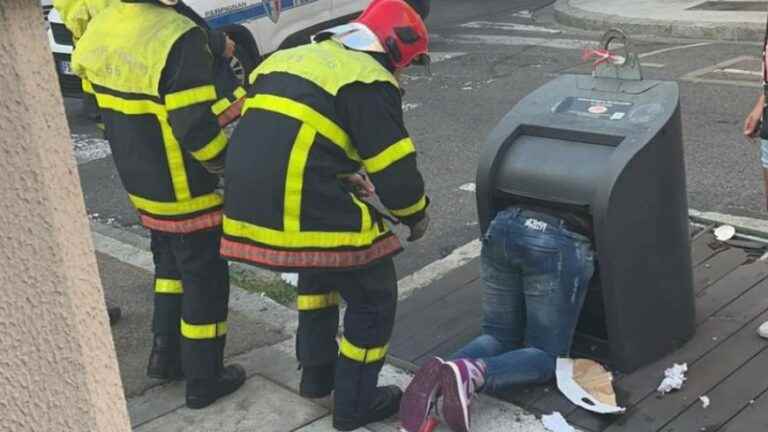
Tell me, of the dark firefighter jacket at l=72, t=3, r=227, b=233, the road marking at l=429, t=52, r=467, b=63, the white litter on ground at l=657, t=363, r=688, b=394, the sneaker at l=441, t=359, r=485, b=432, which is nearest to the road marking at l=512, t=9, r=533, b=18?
the road marking at l=429, t=52, r=467, b=63

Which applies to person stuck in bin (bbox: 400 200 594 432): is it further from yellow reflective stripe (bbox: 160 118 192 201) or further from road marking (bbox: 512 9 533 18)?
road marking (bbox: 512 9 533 18)

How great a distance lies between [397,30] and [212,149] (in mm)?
777

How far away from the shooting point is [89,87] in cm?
395

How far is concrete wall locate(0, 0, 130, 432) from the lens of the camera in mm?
1304

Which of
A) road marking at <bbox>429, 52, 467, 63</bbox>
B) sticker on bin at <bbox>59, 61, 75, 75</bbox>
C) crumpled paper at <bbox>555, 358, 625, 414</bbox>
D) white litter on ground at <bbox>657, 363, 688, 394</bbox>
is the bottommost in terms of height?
road marking at <bbox>429, 52, 467, 63</bbox>

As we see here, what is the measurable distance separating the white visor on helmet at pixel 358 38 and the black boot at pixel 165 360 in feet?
4.80

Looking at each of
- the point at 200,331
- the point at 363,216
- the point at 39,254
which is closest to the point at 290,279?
the point at 200,331

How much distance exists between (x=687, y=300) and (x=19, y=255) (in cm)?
305

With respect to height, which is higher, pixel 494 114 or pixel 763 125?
pixel 763 125

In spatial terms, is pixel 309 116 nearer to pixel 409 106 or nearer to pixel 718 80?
pixel 409 106

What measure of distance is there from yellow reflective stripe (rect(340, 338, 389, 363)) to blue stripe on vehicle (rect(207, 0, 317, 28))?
18.6ft

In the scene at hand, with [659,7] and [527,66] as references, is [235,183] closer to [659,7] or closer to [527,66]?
[527,66]

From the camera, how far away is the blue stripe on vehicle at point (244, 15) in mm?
8664

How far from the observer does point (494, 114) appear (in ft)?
27.2
